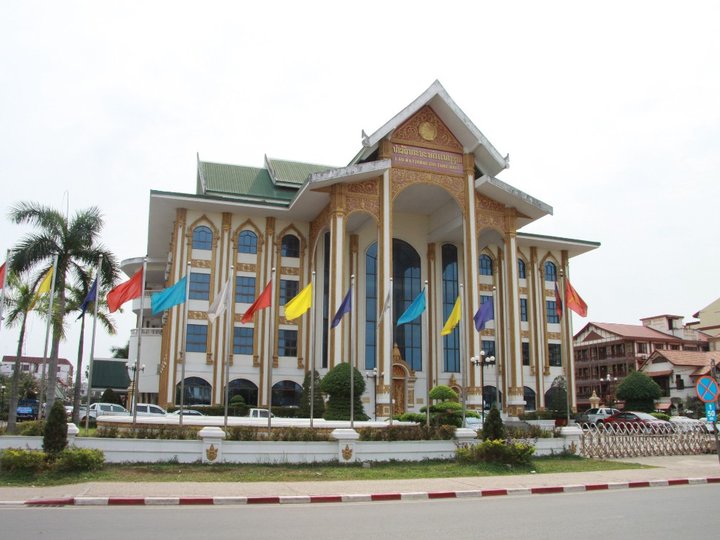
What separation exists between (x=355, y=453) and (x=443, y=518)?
7519mm

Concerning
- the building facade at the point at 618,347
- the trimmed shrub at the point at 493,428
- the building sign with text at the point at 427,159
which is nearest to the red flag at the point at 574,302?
the trimmed shrub at the point at 493,428

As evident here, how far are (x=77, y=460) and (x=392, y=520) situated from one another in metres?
7.83

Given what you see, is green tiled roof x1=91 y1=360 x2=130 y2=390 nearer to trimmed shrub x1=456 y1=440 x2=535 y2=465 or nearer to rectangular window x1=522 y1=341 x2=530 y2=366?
rectangular window x1=522 y1=341 x2=530 y2=366

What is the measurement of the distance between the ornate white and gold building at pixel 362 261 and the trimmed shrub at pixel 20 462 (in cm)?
1872

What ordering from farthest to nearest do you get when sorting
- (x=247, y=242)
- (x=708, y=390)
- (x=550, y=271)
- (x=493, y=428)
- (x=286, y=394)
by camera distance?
(x=550, y=271) < (x=247, y=242) < (x=286, y=394) < (x=708, y=390) < (x=493, y=428)

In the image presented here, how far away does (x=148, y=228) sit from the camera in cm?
3903

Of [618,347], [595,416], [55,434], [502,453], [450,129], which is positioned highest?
[450,129]

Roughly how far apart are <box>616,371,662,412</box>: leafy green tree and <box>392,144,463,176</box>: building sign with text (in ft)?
57.9

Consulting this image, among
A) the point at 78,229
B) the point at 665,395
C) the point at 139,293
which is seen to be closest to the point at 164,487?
the point at 139,293

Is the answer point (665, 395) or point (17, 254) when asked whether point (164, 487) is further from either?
point (665, 395)

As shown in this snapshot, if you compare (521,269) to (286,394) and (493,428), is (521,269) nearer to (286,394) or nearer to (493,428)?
(286,394)

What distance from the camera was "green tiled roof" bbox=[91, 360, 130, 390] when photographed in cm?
5700

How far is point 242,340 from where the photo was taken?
35.9 metres

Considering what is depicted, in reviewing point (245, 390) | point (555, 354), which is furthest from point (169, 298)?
point (555, 354)
